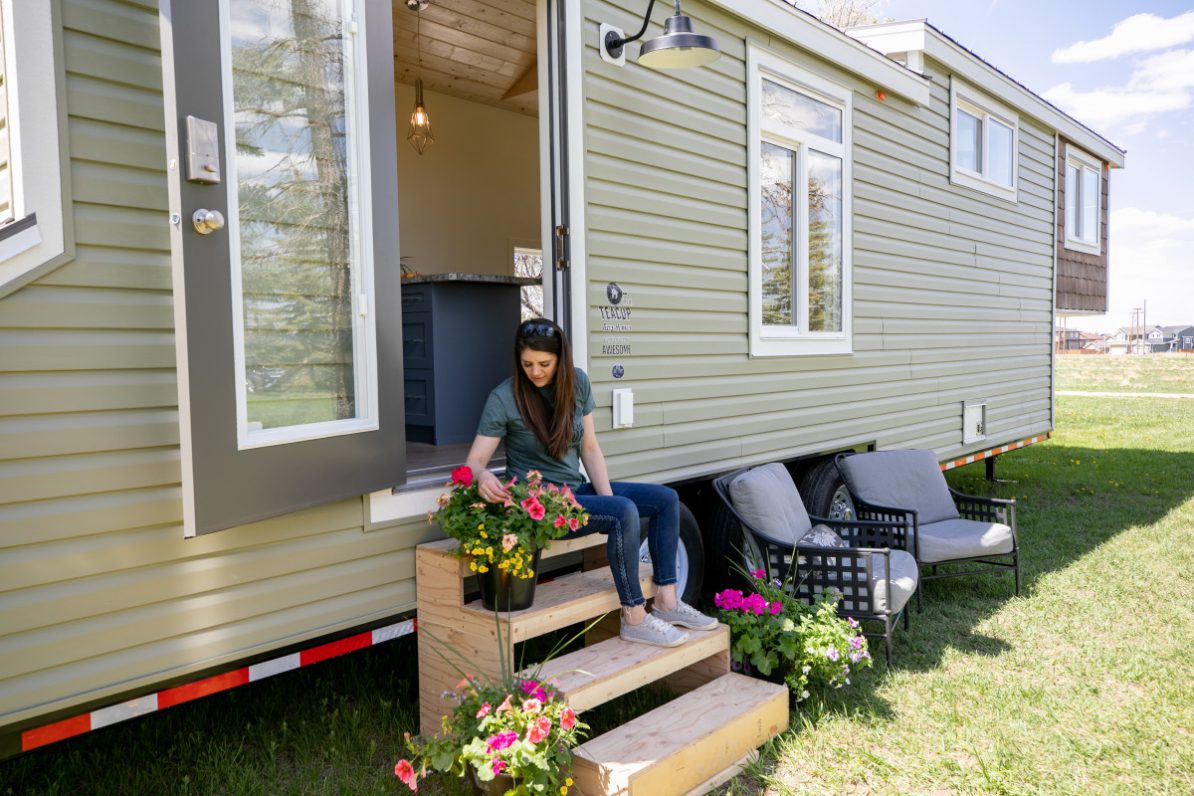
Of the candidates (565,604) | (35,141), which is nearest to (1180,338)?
(565,604)

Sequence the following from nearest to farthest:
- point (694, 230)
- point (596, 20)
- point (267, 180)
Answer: point (267, 180)
point (596, 20)
point (694, 230)

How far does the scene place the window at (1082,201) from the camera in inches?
336

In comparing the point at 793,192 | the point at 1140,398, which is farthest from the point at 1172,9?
the point at 793,192

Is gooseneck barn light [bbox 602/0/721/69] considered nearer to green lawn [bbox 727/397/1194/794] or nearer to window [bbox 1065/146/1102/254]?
green lawn [bbox 727/397/1194/794]

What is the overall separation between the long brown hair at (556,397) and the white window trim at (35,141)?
4.55ft

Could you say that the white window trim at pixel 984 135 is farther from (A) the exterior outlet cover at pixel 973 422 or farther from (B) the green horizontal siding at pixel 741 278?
(A) the exterior outlet cover at pixel 973 422

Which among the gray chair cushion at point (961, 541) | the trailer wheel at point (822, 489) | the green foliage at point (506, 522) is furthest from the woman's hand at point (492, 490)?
the trailer wheel at point (822, 489)

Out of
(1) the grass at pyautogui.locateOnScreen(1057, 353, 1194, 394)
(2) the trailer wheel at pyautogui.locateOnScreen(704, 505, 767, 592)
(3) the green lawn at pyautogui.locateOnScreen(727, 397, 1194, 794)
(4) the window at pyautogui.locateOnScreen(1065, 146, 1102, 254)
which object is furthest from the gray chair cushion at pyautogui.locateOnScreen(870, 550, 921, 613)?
(1) the grass at pyautogui.locateOnScreen(1057, 353, 1194, 394)

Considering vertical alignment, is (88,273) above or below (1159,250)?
below

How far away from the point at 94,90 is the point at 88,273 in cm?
44

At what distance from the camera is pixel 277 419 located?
7.62 feet

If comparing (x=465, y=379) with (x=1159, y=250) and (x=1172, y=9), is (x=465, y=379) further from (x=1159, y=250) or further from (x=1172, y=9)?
(x=1159, y=250)

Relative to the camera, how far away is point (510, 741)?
85.0 inches

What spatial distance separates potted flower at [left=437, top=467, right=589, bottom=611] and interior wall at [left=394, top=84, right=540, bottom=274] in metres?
4.83
